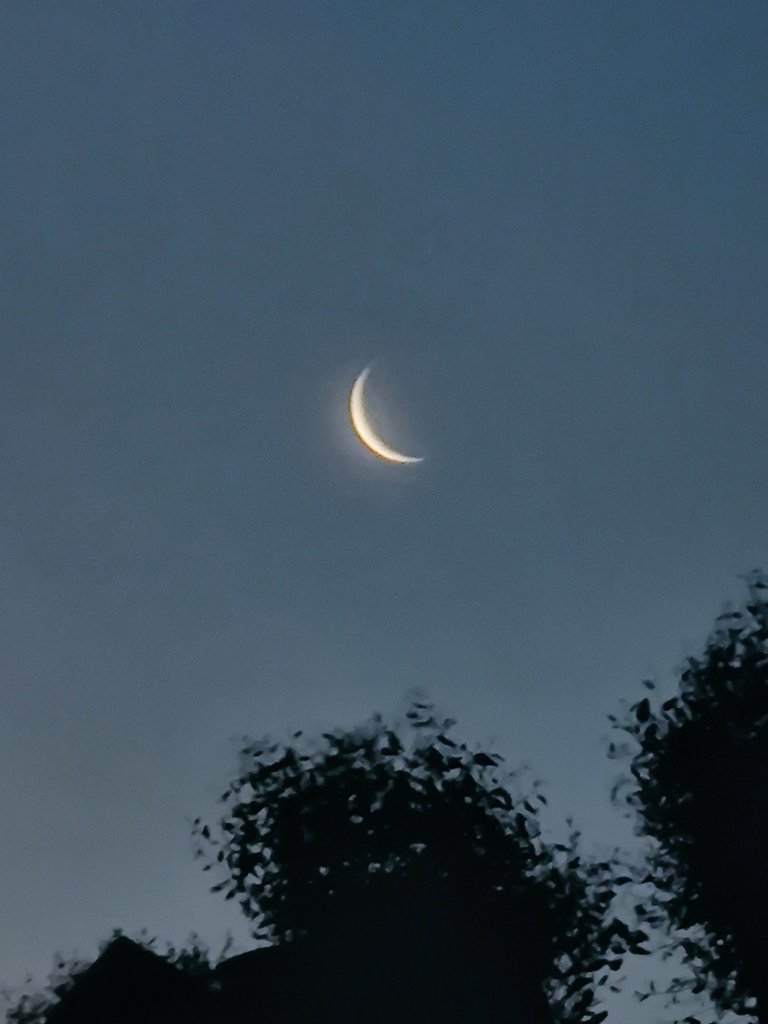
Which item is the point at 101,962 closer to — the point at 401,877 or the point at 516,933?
the point at 401,877

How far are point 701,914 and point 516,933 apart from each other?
6.57m

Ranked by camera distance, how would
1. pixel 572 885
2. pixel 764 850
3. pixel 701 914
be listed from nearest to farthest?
pixel 764 850 < pixel 701 914 < pixel 572 885

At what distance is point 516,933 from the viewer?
4225 centimetres

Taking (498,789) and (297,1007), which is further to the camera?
(498,789)

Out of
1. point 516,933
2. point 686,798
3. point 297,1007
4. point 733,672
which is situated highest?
point 733,672

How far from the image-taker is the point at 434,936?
40.5m

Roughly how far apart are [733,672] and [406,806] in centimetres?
1279

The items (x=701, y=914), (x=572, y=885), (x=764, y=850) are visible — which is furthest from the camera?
(x=572, y=885)

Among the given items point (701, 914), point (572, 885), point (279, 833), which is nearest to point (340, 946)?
point (279, 833)

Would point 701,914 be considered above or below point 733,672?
below

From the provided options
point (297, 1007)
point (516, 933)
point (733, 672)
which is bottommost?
point (297, 1007)

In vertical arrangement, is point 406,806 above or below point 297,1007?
above

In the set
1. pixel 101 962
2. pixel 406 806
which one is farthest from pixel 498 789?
pixel 101 962

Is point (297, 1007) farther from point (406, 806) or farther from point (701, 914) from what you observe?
point (701, 914)
